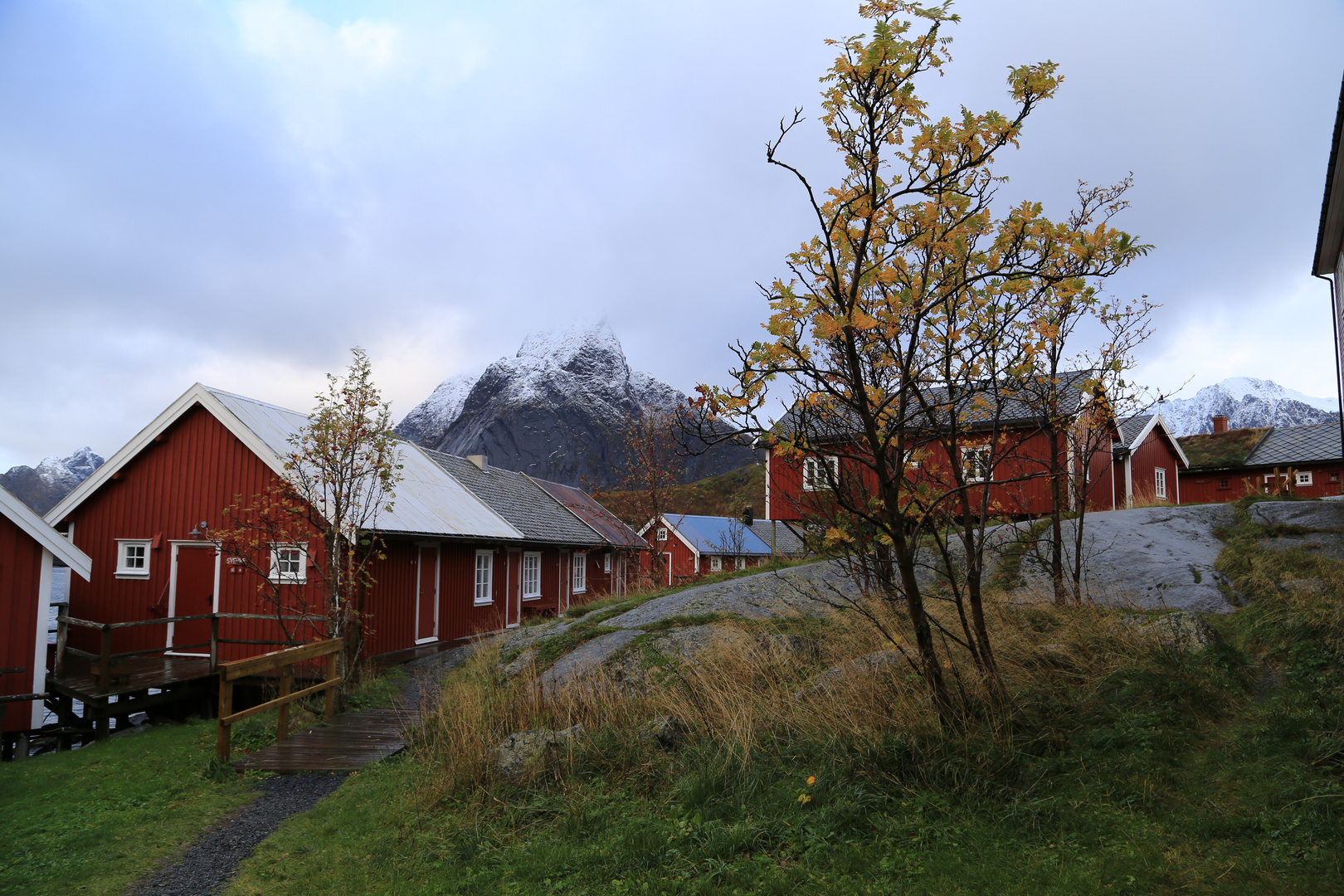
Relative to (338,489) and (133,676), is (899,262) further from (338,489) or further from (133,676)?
(133,676)

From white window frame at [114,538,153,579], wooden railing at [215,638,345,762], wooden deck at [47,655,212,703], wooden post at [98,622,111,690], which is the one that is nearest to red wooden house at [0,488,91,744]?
wooden deck at [47,655,212,703]

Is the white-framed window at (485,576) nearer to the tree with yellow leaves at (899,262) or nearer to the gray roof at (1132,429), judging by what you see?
the tree with yellow leaves at (899,262)

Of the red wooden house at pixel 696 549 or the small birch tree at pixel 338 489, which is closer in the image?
the small birch tree at pixel 338 489

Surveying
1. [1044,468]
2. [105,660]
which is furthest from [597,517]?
[105,660]

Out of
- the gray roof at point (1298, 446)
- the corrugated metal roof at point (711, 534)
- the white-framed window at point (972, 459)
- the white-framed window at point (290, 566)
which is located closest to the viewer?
the white-framed window at point (972, 459)

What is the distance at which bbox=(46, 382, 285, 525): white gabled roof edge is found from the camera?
14992 millimetres

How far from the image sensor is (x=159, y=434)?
52.1ft

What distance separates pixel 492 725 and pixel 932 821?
390 centimetres

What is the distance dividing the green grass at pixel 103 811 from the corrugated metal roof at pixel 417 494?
5727 mm

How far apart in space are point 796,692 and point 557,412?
14095 centimetres

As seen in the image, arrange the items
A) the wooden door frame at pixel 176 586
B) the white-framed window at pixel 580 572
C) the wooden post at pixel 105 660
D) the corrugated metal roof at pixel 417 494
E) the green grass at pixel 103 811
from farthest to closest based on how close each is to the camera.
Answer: the white-framed window at pixel 580 572 → the corrugated metal roof at pixel 417 494 → the wooden door frame at pixel 176 586 → the wooden post at pixel 105 660 → the green grass at pixel 103 811

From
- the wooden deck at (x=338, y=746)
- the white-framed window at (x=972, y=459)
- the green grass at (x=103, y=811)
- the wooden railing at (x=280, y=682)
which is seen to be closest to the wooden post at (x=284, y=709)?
the wooden railing at (x=280, y=682)

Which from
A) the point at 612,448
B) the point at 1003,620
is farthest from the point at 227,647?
the point at 612,448

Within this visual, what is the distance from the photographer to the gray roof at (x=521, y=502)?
2255 cm
